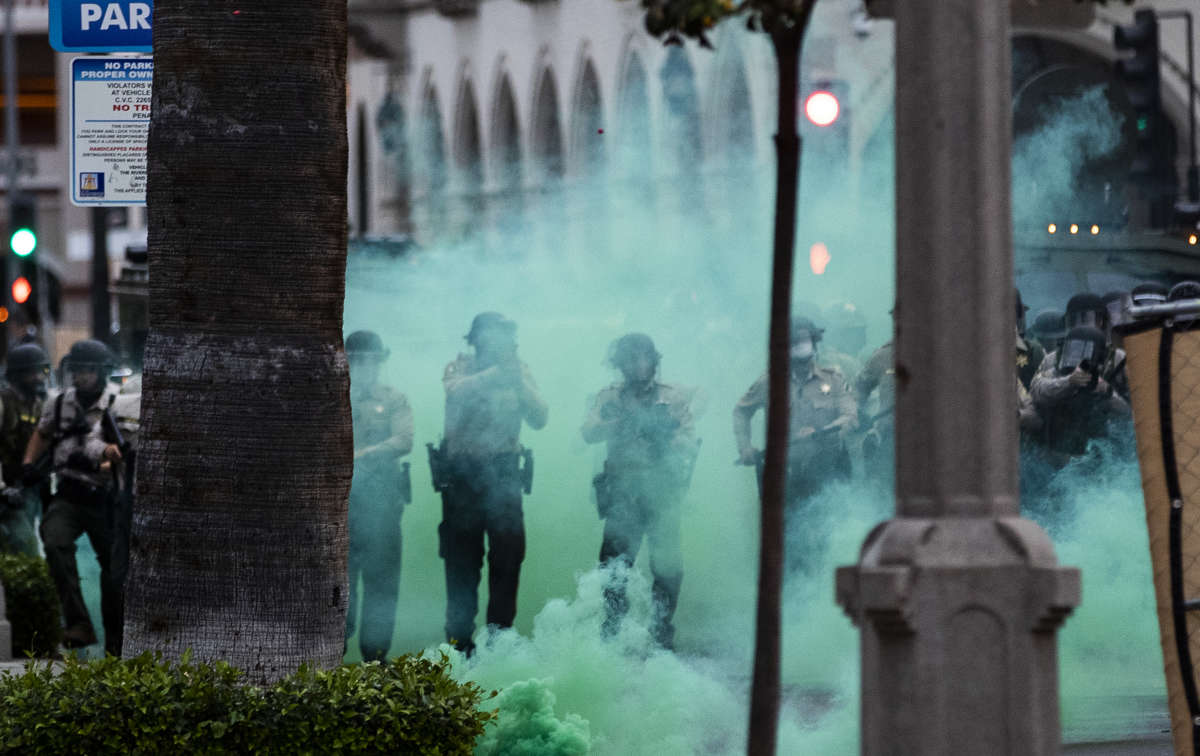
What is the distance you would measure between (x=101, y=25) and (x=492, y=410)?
268 cm

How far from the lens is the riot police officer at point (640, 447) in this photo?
363 inches

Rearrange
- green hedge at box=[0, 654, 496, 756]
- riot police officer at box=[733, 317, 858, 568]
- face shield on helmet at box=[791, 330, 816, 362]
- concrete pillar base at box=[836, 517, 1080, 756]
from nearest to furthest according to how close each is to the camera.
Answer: concrete pillar base at box=[836, 517, 1080, 756] → green hedge at box=[0, 654, 496, 756] → riot police officer at box=[733, 317, 858, 568] → face shield on helmet at box=[791, 330, 816, 362]

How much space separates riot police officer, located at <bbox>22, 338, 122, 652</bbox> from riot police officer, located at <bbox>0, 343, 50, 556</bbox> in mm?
1290

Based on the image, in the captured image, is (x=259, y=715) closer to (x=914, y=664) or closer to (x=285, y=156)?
(x=285, y=156)

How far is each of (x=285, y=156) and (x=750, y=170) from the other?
12.7 m

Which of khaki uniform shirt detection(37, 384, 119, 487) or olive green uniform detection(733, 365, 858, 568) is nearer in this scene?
olive green uniform detection(733, 365, 858, 568)

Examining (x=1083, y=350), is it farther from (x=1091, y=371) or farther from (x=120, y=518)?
(x=120, y=518)

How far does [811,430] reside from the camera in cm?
964

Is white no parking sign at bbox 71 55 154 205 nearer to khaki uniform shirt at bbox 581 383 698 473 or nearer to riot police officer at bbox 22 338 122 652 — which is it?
riot police officer at bbox 22 338 122 652

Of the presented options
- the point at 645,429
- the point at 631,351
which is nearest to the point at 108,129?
the point at 631,351

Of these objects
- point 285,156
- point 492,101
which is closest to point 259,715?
point 285,156

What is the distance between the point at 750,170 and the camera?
17.8 metres

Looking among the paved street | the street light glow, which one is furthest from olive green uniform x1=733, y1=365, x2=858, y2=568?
the street light glow

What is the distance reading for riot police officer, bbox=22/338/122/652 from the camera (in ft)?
31.2
